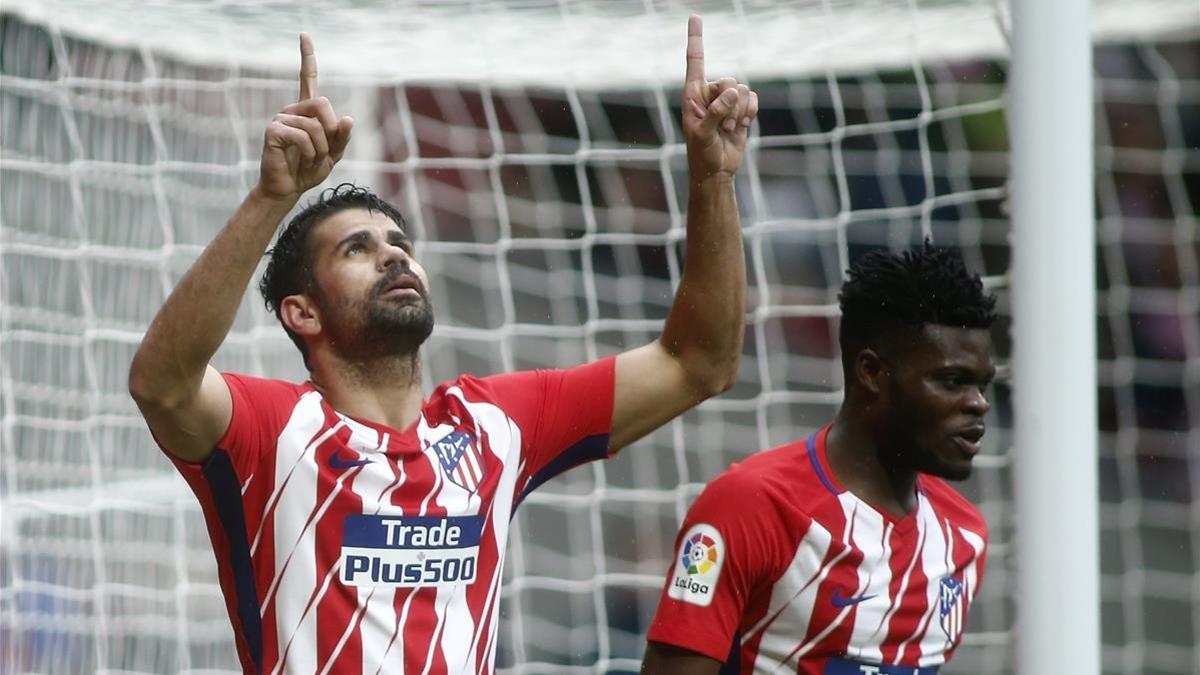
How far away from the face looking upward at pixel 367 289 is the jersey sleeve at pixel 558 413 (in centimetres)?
22

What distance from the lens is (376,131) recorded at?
16.4 feet

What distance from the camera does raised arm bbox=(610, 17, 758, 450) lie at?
255 cm

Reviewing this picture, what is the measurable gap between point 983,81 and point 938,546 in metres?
3.19

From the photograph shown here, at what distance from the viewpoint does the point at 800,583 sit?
2.73 meters

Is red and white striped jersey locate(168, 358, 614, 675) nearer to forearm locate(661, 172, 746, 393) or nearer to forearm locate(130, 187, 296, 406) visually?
forearm locate(130, 187, 296, 406)

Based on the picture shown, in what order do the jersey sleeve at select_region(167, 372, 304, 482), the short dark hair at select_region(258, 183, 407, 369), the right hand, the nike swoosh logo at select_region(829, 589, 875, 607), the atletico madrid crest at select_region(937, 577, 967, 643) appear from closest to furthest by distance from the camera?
the right hand, the jersey sleeve at select_region(167, 372, 304, 482), the short dark hair at select_region(258, 183, 407, 369), the nike swoosh logo at select_region(829, 589, 875, 607), the atletico madrid crest at select_region(937, 577, 967, 643)

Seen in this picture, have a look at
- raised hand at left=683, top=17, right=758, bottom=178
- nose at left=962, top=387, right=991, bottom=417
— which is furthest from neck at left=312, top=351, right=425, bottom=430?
nose at left=962, top=387, right=991, bottom=417

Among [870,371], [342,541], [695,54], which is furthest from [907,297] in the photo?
[342,541]

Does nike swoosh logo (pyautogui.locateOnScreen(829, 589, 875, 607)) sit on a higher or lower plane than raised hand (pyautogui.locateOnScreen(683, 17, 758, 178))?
lower

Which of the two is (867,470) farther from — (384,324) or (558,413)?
(384,324)

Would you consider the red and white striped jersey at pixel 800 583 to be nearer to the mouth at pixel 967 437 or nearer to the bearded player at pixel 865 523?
the bearded player at pixel 865 523

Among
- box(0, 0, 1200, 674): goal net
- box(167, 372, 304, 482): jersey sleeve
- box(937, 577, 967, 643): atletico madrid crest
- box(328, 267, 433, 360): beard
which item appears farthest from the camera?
box(0, 0, 1200, 674): goal net

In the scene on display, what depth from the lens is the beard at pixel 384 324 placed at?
250cm

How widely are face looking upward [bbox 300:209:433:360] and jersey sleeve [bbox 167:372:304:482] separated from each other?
0.48ft
